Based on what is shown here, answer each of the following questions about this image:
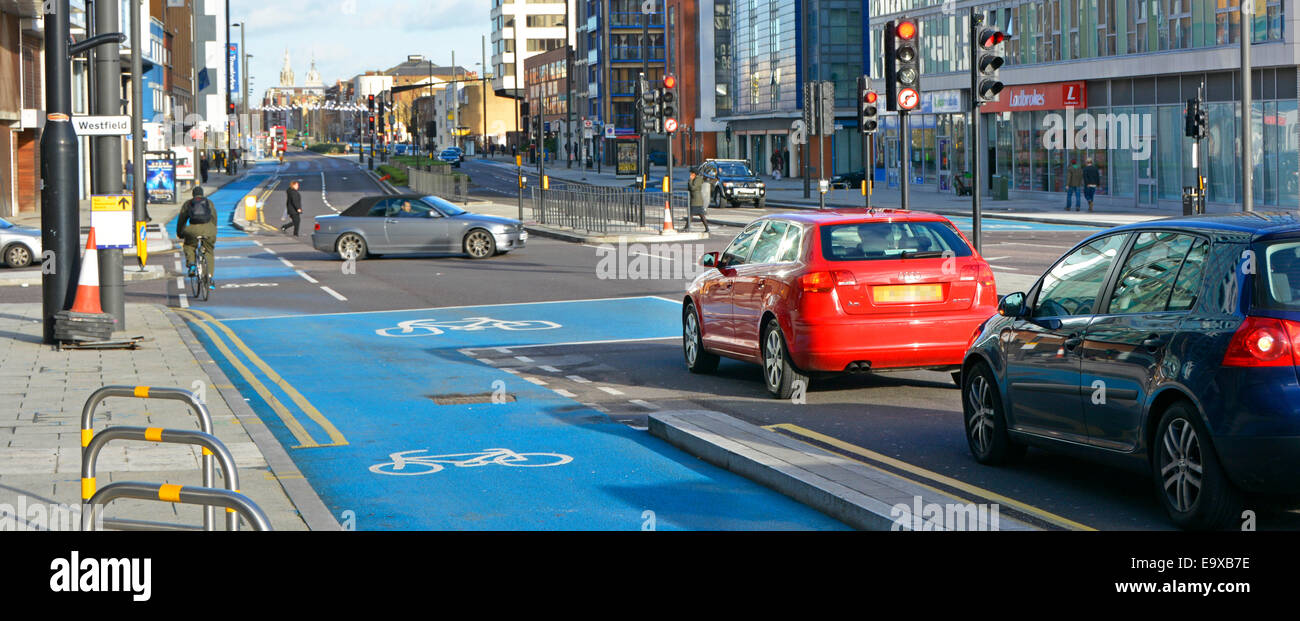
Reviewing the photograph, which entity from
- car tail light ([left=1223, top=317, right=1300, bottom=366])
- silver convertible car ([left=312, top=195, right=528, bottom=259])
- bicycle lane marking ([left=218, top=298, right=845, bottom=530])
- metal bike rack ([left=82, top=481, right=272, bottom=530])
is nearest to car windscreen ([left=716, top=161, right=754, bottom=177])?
silver convertible car ([left=312, top=195, right=528, bottom=259])

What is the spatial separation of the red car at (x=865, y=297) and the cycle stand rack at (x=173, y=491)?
6.38 metres

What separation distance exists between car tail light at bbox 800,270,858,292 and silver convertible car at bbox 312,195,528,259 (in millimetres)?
19841

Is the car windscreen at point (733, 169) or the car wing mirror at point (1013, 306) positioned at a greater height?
the car windscreen at point (733, 169)

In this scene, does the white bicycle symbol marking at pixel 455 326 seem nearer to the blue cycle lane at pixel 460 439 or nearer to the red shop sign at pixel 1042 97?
the blue cycle lane at pixel 460 439

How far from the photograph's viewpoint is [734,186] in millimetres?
55094

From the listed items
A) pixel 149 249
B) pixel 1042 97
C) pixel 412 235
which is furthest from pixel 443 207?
pixel 1042 97

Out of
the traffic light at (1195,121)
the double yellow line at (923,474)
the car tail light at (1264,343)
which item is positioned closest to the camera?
the car tail light at (1264,343)

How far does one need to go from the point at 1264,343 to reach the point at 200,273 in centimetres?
1929

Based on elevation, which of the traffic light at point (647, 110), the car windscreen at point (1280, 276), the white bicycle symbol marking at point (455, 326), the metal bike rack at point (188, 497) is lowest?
the white bicycle symbol marking at point (455, 326)

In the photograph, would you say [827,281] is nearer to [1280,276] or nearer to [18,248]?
[1280,276]

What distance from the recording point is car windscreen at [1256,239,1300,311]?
22.9 feet

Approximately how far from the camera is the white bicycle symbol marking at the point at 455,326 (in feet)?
61.3

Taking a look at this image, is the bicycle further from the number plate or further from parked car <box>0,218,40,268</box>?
the number plate

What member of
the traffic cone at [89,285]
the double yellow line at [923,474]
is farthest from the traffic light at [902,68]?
the traffic cone at [89,285]
